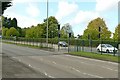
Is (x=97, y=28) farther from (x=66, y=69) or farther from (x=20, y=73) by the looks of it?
(x=20, y=73)

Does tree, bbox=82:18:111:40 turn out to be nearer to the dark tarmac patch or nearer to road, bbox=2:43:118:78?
road, bbox=2:43:118:78

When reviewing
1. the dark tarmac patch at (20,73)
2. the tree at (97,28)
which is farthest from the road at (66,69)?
the tree at (97,28)

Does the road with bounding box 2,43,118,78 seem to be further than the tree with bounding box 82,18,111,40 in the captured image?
No

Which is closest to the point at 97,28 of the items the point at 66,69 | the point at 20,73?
the point at 66,69

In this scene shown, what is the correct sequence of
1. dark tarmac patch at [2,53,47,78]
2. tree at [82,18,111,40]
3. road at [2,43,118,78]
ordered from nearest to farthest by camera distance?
1. dark tarmac patch at [2,53,47,78]
2. road at [2,43,118,78]
3. tree at [82,18,111,40]

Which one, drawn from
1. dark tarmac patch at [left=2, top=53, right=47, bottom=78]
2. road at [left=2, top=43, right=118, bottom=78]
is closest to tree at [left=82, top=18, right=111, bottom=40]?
road at [left=2, top=43, right=118, bottom=78]

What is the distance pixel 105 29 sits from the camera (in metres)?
89.7

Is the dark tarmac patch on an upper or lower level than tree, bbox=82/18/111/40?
lower

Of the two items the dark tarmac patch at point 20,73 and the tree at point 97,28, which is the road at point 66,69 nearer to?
the dark tarmac patch at point 20,73

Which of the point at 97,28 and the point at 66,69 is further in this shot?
the point at 97,28

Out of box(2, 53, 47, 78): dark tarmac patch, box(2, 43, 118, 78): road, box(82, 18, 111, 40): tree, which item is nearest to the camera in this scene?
box(2, 53, 47, 78): dark tarmac patch

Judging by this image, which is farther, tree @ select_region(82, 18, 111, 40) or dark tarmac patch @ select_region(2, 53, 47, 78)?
tree @ select_region(82, 18, 111, 40)

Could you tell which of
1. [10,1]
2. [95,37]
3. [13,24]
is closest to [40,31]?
[95,37]

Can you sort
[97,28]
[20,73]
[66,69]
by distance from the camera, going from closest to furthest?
[20,73], [66,69], [97,28]
